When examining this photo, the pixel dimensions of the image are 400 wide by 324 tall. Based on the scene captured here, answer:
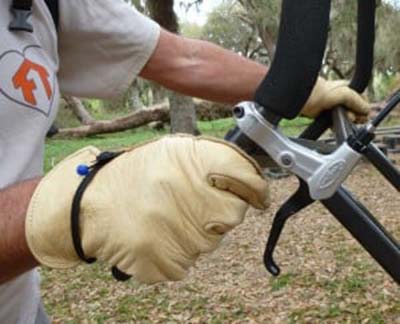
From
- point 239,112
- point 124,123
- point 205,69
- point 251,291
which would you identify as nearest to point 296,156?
point 239,112

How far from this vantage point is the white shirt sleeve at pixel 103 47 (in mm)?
1323

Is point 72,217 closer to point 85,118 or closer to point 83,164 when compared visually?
point 83,164

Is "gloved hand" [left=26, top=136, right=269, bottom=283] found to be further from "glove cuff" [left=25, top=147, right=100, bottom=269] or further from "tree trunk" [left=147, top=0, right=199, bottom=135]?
"tree trunk" [left=147, top=0, right=199, bottom=135]

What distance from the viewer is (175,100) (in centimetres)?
735

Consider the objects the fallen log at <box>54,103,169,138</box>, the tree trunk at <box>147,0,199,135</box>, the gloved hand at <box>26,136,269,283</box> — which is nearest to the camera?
the gloved hand at <box>26,136,269,283</box>

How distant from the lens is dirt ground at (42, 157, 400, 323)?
10.7 ft

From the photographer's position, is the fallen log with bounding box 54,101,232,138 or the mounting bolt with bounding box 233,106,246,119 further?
the fallen log with bounding box 54,101,232,138

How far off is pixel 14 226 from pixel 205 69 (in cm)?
81

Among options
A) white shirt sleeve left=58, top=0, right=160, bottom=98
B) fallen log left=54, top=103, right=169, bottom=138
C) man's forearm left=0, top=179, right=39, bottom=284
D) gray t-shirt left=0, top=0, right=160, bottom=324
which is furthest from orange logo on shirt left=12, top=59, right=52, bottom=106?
fallen log left=54, top=103, right=169, bottom=138

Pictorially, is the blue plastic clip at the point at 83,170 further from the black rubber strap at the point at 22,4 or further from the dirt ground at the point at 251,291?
the dirt ground at the point at 251,291

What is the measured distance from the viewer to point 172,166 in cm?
69

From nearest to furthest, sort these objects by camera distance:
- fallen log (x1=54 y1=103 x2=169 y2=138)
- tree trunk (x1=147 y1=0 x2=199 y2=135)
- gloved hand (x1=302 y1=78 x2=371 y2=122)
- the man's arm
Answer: gloved hand (x1=302 y1=78 x2=371 y2=122) < the man's arm < tree trunk (x1=147 y1=0 x2=199 y2=135) < fallen log (x1=54 y1=103 x2=169 y2=138)

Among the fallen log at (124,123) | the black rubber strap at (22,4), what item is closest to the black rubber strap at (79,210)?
the black rubber strap at (22,4)

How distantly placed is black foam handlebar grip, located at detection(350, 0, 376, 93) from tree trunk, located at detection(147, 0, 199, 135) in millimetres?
5874
